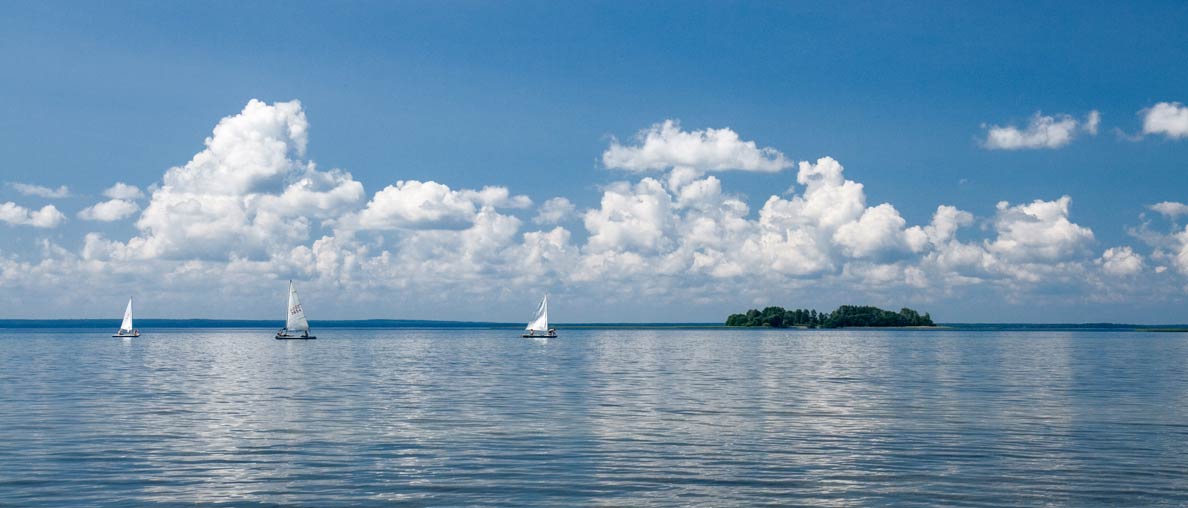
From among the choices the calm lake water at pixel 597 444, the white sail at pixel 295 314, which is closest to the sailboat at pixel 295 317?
the white sail at pixel 295 314

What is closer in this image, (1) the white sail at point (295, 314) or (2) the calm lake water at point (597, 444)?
(2) the calm lake water at point (597, 444)

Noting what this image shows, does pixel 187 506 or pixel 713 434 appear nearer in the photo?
pixel 187 506

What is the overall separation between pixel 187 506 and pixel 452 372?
2430 inches

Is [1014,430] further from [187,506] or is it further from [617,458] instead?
[187,506]

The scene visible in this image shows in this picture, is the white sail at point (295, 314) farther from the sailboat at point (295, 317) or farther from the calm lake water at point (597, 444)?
the calm lake water at point (597, 444)

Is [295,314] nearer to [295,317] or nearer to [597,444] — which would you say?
[295,317]

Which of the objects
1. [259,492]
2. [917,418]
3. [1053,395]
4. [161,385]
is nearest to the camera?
[259,492]

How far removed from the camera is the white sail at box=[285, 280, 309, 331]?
18038cm

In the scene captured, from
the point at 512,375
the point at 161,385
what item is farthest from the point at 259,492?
→ the point at 512,375

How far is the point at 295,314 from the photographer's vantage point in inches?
7333

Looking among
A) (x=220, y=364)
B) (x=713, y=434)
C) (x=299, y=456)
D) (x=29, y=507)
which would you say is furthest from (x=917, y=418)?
(x=220, y=364)

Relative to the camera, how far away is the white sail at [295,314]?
18038cm

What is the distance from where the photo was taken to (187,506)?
24125 millimetres

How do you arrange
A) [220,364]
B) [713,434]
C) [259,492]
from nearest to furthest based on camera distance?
[259,492] < [713,434] < [220,364]
